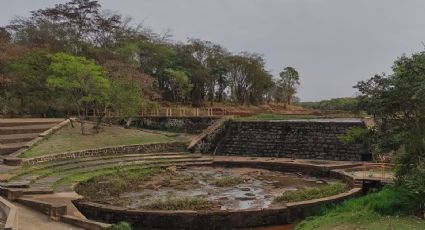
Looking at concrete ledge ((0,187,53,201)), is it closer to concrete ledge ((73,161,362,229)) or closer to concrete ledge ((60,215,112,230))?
concrete ledge ((73,161,362,229))

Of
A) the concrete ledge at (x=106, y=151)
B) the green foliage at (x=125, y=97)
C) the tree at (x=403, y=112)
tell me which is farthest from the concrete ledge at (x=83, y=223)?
the green foliage at (x=125, y=97)

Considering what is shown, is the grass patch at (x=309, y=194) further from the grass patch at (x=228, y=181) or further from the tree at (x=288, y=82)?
the tree at (x=288, y=82)

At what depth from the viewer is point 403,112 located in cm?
1255

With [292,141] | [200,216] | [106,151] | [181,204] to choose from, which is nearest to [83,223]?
[200,216]

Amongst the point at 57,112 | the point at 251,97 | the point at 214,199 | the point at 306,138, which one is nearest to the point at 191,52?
the point at 251,97

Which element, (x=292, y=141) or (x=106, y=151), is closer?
(x=106, y=151)

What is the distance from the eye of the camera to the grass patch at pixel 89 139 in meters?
24.1

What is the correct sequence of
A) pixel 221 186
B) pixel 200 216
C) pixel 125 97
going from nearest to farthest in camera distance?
pixel 200 216
pixel 221 186
pixel 125 97

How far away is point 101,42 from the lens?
46.5m

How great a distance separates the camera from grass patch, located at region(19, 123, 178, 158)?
24053 millimetres

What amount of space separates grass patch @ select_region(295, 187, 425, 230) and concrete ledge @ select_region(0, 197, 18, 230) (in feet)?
24.3

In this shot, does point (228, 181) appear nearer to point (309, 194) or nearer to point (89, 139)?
point (309, 194)

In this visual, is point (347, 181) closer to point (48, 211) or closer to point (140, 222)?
point (140, 222)

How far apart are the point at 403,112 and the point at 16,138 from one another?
21199 mm
